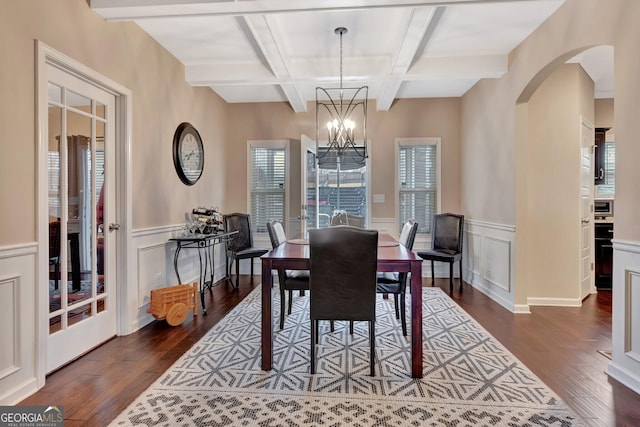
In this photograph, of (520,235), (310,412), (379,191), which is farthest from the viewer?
(379,191)

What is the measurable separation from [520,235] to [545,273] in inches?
23.9

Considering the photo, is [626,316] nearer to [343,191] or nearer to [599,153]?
[599,153]

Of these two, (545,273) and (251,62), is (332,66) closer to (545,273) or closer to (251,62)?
(251,62)

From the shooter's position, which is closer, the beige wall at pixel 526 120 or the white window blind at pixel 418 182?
the beige wall at pixel 526 120

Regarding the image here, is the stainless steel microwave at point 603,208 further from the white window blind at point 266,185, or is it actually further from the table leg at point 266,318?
the table leg at point 266,318

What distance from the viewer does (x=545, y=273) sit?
3582 millimetres

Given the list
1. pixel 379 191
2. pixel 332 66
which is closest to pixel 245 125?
pixel 332 66

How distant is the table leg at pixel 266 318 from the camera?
2.19m

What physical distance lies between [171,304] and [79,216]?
1071mm

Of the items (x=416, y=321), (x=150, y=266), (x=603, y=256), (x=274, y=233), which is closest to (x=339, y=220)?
(x=274, y=233)

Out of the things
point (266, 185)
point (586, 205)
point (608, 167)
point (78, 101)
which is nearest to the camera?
point (78, 101)

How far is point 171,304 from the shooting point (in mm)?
2996

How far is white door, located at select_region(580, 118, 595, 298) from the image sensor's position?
139 inches

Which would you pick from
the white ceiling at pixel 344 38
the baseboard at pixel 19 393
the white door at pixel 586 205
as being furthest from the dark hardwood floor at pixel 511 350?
the white ceiling at pixel 344 38
